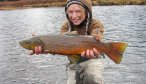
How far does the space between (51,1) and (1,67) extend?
96.9 meters

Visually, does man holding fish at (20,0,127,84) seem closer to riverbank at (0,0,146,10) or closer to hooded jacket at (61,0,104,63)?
hooded jacket at (61,0,104,63)

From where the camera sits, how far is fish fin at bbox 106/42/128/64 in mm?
7273

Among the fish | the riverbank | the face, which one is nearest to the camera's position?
the fish

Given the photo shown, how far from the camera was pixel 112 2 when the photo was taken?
90000 millimetres

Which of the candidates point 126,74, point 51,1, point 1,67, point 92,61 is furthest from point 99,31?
point 51,1

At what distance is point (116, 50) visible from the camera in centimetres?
729

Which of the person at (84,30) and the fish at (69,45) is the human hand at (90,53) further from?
the person at (84,30)

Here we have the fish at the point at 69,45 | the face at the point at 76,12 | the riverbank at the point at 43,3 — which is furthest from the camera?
the riverbank at the point at 43,3

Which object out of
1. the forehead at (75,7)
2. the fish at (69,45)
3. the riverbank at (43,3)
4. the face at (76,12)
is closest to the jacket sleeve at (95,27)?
the face at (76,12)

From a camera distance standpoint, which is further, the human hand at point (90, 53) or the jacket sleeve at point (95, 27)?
the jacket sleeve at point (95, 27)

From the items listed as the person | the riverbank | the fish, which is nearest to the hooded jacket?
the person

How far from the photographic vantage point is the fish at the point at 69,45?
7.18 meters

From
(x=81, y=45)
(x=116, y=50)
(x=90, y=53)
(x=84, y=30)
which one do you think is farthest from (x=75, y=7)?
(x=116, y=50)

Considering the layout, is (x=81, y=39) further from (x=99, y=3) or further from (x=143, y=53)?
(x=99, y=3)
